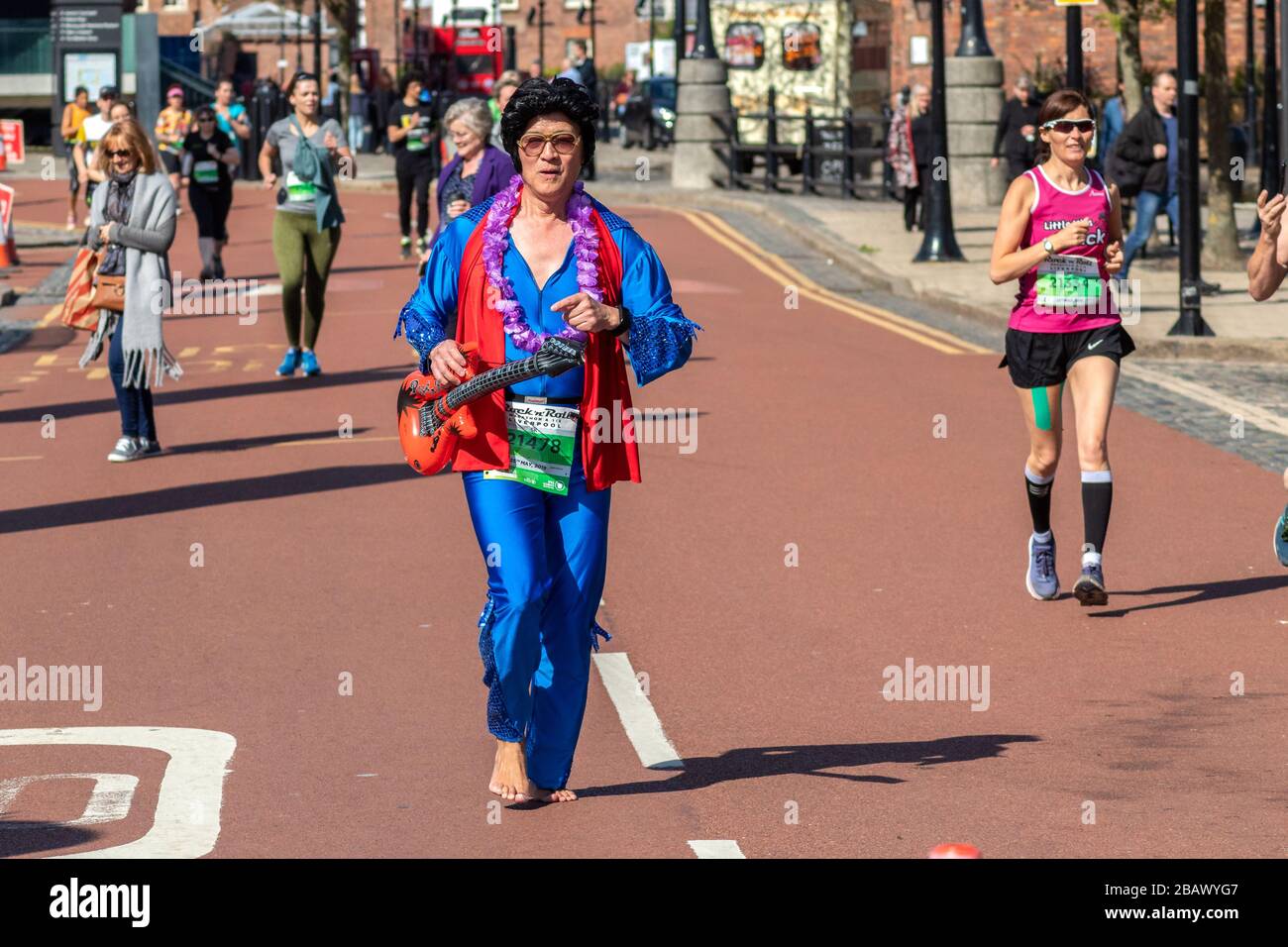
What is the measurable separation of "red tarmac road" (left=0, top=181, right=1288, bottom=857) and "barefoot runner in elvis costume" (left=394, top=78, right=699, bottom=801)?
1.54 ft

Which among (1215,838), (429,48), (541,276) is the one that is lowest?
(1215,838)

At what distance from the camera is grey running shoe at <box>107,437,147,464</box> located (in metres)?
13.0

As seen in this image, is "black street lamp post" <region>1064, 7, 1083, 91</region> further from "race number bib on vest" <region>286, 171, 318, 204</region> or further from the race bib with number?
"race number bib on vest" <region>286, 171, 318, 204</region>

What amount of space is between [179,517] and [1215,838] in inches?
255

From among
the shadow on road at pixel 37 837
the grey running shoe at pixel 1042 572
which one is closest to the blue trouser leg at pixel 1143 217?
the grey running shoe at pixel 1042 572

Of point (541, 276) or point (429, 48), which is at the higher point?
point (429, 48)

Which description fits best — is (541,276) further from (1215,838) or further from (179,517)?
(179,517)

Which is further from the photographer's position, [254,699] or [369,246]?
[369,246]

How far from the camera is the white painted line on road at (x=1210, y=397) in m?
14.1

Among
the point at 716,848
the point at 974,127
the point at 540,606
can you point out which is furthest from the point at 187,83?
the point at 716,848

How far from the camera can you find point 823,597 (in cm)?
937

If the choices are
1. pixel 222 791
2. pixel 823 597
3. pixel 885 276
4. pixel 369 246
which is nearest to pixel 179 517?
pixel 823 597

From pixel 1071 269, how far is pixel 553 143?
12.0 ft

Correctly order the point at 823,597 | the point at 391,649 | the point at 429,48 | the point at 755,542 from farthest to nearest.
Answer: the point at 429,48, the point at 755,542, the point at 823,597, the point at 391,649
